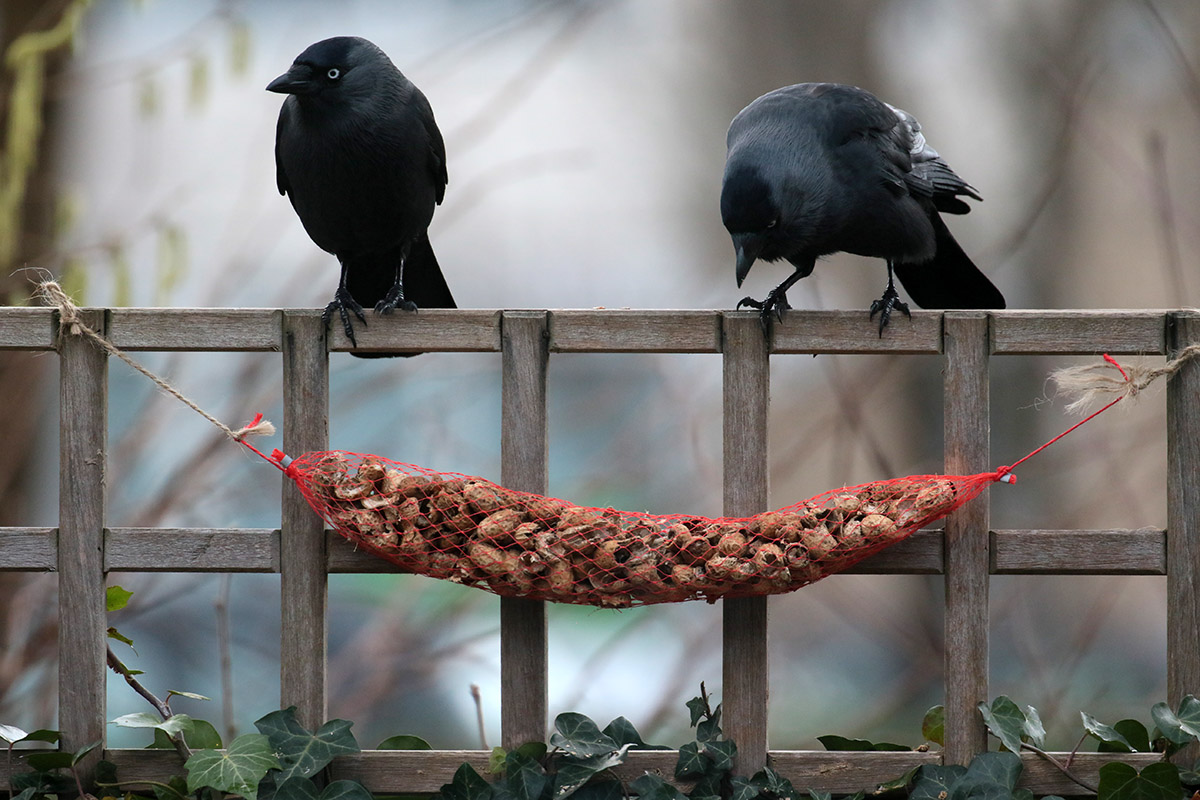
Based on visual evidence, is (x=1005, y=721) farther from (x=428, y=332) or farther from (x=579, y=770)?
(x=428, y=332)

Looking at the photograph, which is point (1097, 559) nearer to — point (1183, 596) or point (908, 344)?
point (1183, 596)

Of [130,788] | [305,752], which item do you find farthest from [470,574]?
[130,788]

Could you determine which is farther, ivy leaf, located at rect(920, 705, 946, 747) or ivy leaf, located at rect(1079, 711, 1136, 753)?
ivy leaf, located at rect(920, 705, 946, 747)

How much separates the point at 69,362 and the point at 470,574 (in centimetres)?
81

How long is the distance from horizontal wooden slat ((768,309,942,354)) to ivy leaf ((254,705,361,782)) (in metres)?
0.99

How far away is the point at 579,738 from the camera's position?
1.77 metres

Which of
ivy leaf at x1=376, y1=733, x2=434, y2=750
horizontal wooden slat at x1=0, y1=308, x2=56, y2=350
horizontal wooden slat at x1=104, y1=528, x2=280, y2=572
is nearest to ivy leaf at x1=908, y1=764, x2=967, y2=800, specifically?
ivy leaf at x1=376, y1=733, x2=434, y2=750

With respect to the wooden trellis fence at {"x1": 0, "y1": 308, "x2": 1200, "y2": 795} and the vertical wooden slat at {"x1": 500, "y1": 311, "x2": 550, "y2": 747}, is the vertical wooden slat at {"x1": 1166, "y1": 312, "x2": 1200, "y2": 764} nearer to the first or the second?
the wooden trellis fence at {"x1": 0, "y1": 308, "x2": 1200, "y2": 795}

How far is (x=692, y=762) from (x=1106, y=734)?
73 centimetres

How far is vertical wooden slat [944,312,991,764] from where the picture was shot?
6.01 ft

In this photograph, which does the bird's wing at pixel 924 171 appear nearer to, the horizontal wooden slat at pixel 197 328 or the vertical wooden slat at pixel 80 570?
the horizontal wooden slat at pixel 197 328

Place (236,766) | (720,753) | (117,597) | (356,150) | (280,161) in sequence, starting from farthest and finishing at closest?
(280,161) < (356,150) < (117,597) < (720,753) < (236,766)

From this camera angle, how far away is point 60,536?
185 centimetres

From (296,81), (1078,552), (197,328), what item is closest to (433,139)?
(296,81)
